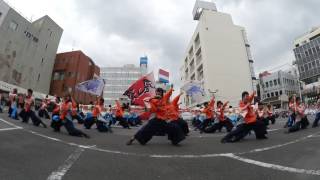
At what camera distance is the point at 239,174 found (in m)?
4.30

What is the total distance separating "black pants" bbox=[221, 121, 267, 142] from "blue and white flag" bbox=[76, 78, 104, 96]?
40.4ft

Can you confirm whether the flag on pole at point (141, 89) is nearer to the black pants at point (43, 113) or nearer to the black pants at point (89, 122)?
the black pants at point (89, 122)

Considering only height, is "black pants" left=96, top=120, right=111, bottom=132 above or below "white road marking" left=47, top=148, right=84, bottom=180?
above

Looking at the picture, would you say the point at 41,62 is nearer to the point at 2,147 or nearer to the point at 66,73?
the point at 66,73

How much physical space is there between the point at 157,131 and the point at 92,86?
12485 mm

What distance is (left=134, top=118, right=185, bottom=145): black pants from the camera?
26.0 ft

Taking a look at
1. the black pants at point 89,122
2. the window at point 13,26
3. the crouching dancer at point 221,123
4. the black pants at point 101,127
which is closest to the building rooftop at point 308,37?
the crouching dancer at point 221,123

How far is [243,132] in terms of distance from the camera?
29.3 feet

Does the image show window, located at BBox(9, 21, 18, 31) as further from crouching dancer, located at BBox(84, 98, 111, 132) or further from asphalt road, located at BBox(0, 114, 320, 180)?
asphalt road, located at BBox(0, 114, 320, 180)

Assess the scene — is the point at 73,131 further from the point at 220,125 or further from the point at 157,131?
the point at 220,125

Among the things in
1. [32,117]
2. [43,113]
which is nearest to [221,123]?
[32,117]

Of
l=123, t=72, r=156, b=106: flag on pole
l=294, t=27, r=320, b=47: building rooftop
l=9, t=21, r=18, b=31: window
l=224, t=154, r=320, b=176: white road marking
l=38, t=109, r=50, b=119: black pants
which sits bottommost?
l=224, t=154, r=320, b=176: white road marking

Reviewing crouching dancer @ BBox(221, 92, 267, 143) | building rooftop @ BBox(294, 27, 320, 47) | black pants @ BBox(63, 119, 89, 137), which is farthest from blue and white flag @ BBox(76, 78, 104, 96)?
building rooftop @ BBox(294, 27, 320, 47)

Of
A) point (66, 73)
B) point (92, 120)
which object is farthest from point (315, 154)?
point (66, 73)
